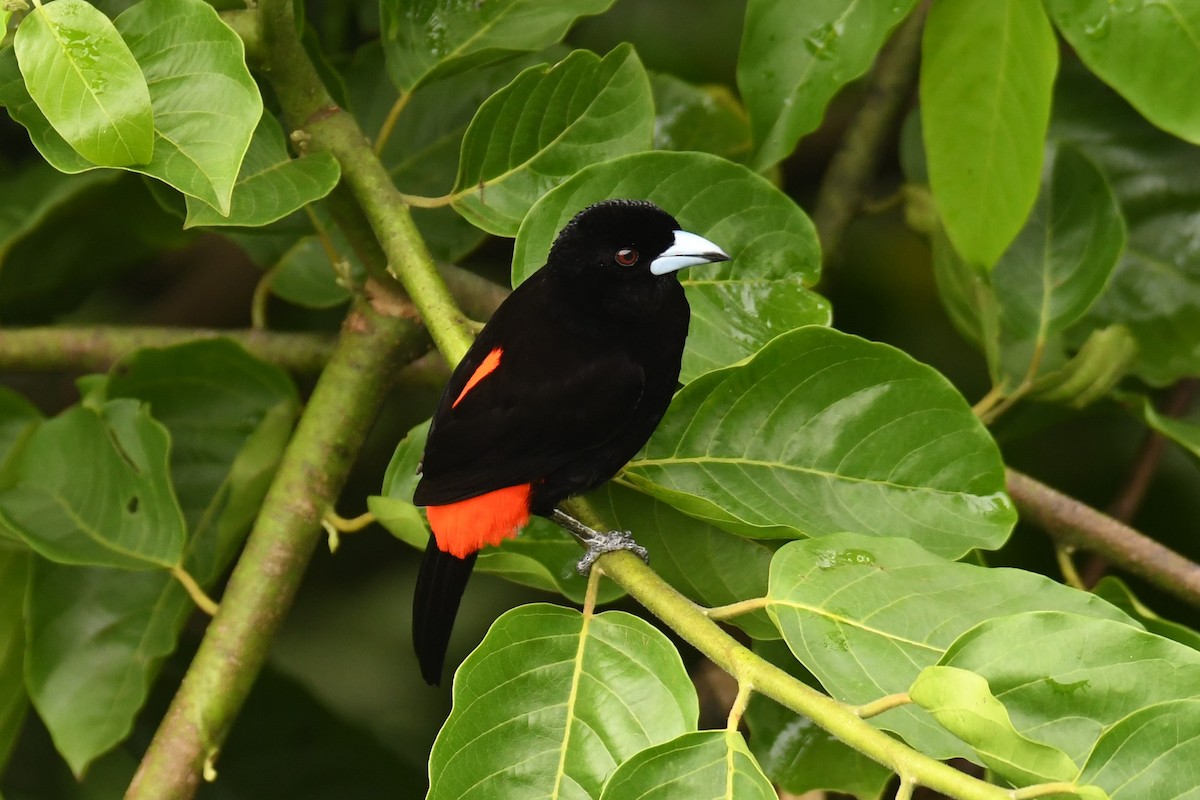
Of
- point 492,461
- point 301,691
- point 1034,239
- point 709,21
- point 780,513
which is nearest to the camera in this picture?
point 780,513

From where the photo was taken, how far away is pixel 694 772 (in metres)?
1.27

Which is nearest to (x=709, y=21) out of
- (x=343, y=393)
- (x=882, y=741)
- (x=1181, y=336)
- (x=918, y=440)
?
(x=1181, y=336)

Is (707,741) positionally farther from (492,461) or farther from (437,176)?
(437,176)

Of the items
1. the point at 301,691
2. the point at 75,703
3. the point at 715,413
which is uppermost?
the point at 715,413

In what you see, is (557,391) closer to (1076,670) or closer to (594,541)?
(594,541)

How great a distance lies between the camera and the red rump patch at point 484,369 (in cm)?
177

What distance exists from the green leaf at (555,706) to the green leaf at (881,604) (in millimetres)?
153

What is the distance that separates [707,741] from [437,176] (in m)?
1.45

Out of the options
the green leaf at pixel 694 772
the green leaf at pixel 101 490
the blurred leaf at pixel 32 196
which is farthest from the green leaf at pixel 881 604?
the blurred leaf at pixel 32 196

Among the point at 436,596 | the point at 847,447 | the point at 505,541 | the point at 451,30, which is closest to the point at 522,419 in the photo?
the point at 505,541

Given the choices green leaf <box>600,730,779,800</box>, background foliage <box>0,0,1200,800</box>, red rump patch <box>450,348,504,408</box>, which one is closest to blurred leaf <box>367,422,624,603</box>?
background foliage <box>0,0,1200,800</box>

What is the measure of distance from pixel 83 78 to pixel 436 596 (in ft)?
3.08

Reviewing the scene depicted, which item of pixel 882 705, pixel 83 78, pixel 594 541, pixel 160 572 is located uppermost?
pixel 83 78

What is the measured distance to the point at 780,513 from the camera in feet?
5.24
